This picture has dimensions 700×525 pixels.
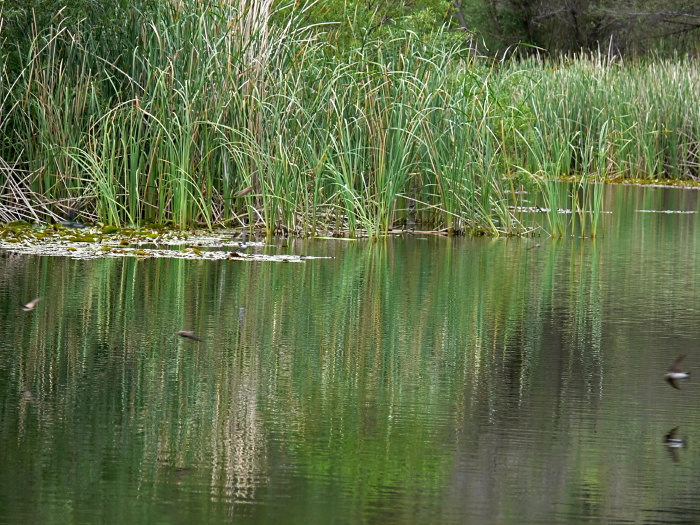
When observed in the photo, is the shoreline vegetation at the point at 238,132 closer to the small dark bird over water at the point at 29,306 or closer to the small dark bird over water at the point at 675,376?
the small dark bird over water at the point at 29,306

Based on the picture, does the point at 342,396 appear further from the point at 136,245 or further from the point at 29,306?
the point at 136,245

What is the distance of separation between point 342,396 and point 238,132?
5790 mm

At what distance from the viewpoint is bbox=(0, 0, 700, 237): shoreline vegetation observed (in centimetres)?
1048

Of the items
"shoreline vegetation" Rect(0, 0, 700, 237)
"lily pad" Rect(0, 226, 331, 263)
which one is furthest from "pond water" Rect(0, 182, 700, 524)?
"shoreline vegetation" Rect(0, 0, 700, 237)

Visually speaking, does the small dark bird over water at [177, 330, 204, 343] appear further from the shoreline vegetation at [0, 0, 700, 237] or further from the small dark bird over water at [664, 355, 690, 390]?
the shoreline vegetation at [0, 0, 700, 237]

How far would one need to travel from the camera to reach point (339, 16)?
13.9 m

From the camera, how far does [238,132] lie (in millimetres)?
10133

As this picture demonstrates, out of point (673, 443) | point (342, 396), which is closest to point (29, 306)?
point (342, 396)

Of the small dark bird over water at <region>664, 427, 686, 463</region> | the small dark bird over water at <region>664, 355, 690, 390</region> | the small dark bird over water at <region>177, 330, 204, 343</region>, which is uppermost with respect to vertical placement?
the small dark bird over water at <region>177, 330, 204, 343</region>

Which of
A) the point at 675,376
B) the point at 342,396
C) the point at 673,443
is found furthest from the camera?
the point at 675,376

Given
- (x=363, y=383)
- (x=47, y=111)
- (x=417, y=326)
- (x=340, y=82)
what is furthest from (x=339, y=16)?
(x=363, y=383)

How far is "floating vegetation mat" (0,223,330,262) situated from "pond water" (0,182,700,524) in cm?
53

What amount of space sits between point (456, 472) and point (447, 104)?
7.55m

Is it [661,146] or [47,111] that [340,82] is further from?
[661,146]
